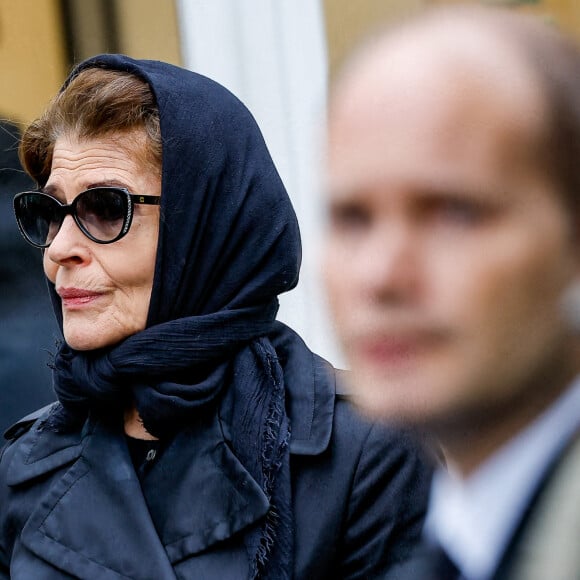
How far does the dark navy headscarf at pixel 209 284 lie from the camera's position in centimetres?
223

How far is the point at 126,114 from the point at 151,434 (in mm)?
766

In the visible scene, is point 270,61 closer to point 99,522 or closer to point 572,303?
point 99,522

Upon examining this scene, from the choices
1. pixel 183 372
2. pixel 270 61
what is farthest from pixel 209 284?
pixel 270 61

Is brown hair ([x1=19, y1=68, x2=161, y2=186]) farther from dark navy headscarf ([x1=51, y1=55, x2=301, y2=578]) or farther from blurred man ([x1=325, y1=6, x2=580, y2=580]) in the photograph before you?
blurred man ([x1=325, y1=6, x2=580, y2=580])

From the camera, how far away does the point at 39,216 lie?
2377mm

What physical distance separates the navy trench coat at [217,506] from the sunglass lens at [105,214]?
1.63 feet

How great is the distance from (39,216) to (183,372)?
529 mm

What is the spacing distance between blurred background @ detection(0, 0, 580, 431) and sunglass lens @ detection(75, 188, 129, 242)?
1.42ft

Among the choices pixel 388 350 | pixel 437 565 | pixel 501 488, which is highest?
pixel 388 350

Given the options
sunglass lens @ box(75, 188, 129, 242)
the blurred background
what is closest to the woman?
sunglass lens @ box(75, 188, 129, 242)

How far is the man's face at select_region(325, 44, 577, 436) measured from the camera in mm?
484

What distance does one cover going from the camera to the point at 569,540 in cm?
49

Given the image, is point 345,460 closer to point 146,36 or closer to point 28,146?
point 28,146

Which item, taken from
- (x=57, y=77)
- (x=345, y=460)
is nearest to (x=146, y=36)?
(x=57, y=77)
